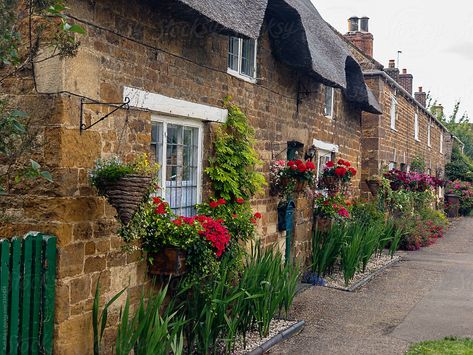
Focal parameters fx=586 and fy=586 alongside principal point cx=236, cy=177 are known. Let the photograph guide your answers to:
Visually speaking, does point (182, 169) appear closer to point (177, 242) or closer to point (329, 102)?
point (177, 242)

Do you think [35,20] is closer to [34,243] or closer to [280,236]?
[34,243]

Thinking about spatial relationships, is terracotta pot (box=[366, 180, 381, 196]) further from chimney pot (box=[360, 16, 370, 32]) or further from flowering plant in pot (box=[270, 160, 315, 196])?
chimney pot (box=[360, 16, 370, 32])

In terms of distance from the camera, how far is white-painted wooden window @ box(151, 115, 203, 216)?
6.51m

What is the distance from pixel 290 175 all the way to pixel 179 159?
2825 millimetres

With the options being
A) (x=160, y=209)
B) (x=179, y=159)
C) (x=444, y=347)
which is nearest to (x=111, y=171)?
(x=160, y=209)

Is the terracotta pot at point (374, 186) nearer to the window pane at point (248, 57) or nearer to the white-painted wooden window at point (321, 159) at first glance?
the white-painted wooden window at point (321, 159)

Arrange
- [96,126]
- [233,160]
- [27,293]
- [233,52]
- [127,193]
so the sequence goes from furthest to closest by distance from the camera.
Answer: [233,52], [233,160], [96,126], [127,193], [27,293]

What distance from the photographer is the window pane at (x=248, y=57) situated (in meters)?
8.63

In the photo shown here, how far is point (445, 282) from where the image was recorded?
1065 cm

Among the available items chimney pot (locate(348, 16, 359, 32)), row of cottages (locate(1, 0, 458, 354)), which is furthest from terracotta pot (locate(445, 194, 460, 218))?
row of cottages (locate(1, 0, 458, 354))

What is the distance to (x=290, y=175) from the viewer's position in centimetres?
933

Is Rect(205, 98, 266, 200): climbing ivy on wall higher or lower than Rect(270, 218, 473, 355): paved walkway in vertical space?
higher

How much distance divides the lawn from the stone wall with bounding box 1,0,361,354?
10.2 feet

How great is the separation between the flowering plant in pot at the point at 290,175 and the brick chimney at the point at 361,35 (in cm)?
1001
